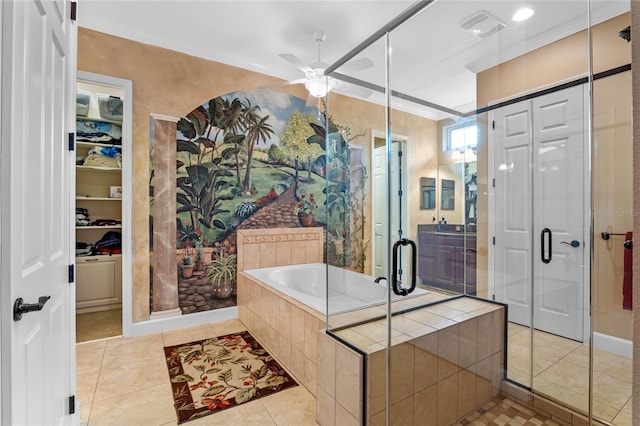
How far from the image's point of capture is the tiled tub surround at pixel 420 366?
5.10ft

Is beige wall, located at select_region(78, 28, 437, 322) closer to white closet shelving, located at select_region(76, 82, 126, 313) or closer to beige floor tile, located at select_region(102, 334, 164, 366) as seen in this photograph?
beige floor tile, located at select_region(102, 334, 164, 366)

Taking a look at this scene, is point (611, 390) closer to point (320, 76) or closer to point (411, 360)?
point (411, 360)

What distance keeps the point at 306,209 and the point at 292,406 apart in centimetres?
241

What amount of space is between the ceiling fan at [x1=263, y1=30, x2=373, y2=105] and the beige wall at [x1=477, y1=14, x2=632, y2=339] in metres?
0.75

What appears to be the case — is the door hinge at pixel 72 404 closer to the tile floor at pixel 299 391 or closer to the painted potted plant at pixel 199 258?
the tile floor at pixel 299 391

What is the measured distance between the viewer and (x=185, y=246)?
10.9 ft

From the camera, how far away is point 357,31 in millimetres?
3016

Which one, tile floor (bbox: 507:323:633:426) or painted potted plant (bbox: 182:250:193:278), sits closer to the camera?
tile floor (bbox: 507:323:633:426)

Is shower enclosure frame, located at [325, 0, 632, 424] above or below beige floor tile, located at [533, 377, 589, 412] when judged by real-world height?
above

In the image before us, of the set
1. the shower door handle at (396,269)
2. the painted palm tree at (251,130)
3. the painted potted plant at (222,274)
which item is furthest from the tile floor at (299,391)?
the painted palm tree at (251,130)

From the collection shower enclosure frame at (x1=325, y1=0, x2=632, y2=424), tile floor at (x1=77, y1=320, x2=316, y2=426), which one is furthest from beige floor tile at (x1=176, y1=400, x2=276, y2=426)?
shower enclosure frame at (x1=325, y1=0, x2=632, y2=424)

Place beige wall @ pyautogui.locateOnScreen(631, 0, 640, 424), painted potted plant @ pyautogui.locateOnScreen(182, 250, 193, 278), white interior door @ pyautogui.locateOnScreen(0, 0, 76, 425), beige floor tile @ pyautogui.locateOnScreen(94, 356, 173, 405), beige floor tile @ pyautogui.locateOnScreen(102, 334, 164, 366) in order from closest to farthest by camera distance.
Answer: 1. beige wall @ pyautogui.locateOnScreen(631, 0, 640, 424)
2. white interior door @ pyautogui.locateOnScreen(0, 0, 76, 425)
3. beige floor tile @ pyautogui.locateOnScreen(94, 356, 173, 405)
4. beige floor tile @ pyautogui.locateOnScreen(102, 334, 164, 366)
5. painted potted plant @ pyautogui.locateOnScreen(182, 250, 193, 278)

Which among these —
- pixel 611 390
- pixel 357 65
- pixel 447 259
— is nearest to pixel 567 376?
pixel 611 390

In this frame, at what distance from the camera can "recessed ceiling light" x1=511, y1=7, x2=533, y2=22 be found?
1806mm
